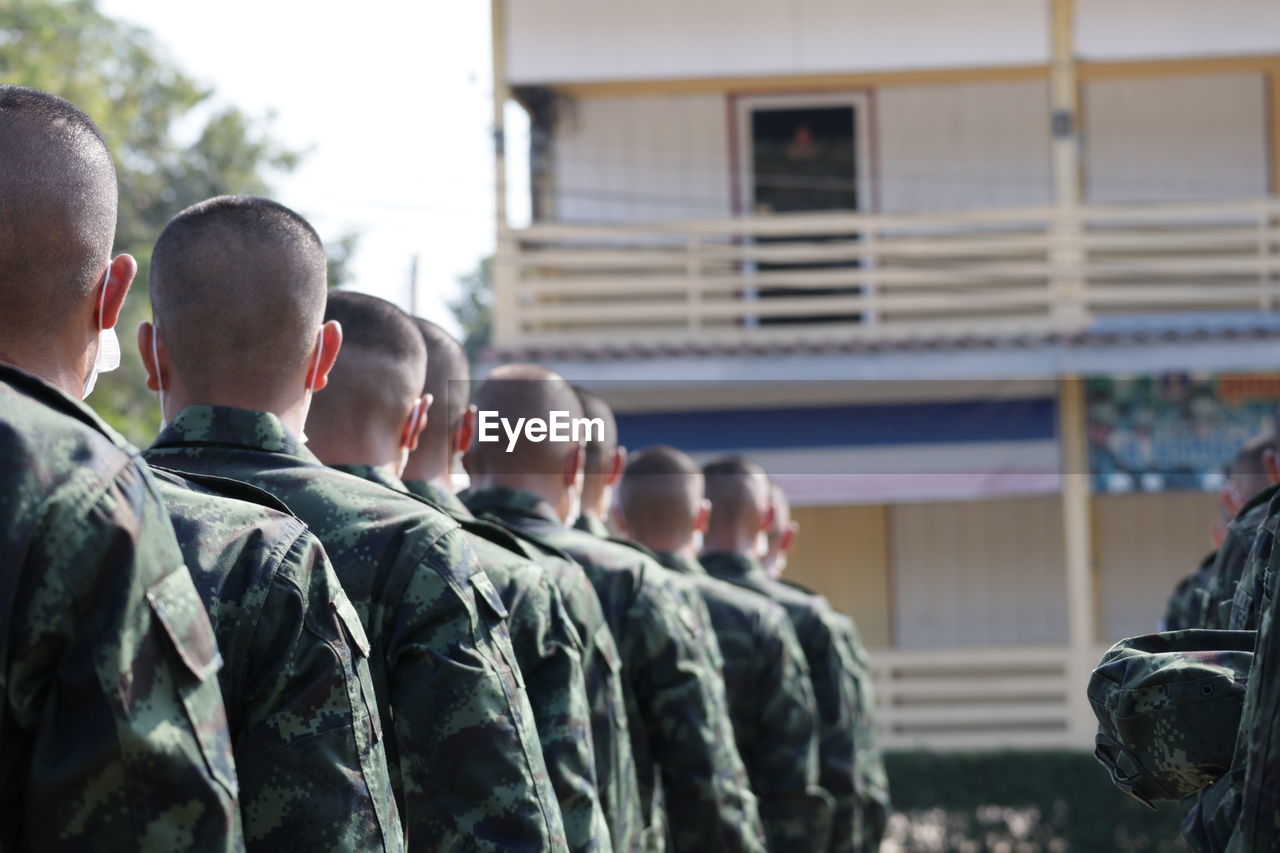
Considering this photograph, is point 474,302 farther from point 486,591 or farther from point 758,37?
point 486,591

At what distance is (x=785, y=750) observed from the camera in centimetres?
626

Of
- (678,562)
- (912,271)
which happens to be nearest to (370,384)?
(678,562)

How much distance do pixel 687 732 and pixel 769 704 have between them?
1.53 m

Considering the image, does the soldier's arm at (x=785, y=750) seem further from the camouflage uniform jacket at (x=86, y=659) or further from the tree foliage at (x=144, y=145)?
the tree foliage at (x=144, y=145)

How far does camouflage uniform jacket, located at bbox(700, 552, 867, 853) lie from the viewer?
23.2ft

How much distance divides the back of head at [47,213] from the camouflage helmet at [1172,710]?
54.5 inches

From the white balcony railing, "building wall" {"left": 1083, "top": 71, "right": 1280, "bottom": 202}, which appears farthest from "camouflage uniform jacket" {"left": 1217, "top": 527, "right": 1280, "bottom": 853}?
"building wall" {"left": 1083, "top": 71, "right": 1280, "bottom": 202}

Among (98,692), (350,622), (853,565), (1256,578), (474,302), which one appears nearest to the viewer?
(98,692)

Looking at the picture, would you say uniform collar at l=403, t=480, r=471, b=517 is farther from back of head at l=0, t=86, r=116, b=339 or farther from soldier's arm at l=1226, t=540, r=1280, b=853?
soldier's arm at l=1226, t=540, r=1280, b=853

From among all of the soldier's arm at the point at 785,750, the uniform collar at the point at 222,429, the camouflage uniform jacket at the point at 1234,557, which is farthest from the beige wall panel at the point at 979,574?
the uniform collar at the point at 222,429

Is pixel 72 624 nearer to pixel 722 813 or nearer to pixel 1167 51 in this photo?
pixel 722 813

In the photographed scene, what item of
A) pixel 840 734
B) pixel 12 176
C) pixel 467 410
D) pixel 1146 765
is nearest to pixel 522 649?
pixel 467 410

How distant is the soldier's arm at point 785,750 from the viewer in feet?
20.1

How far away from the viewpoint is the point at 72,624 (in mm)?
1543
